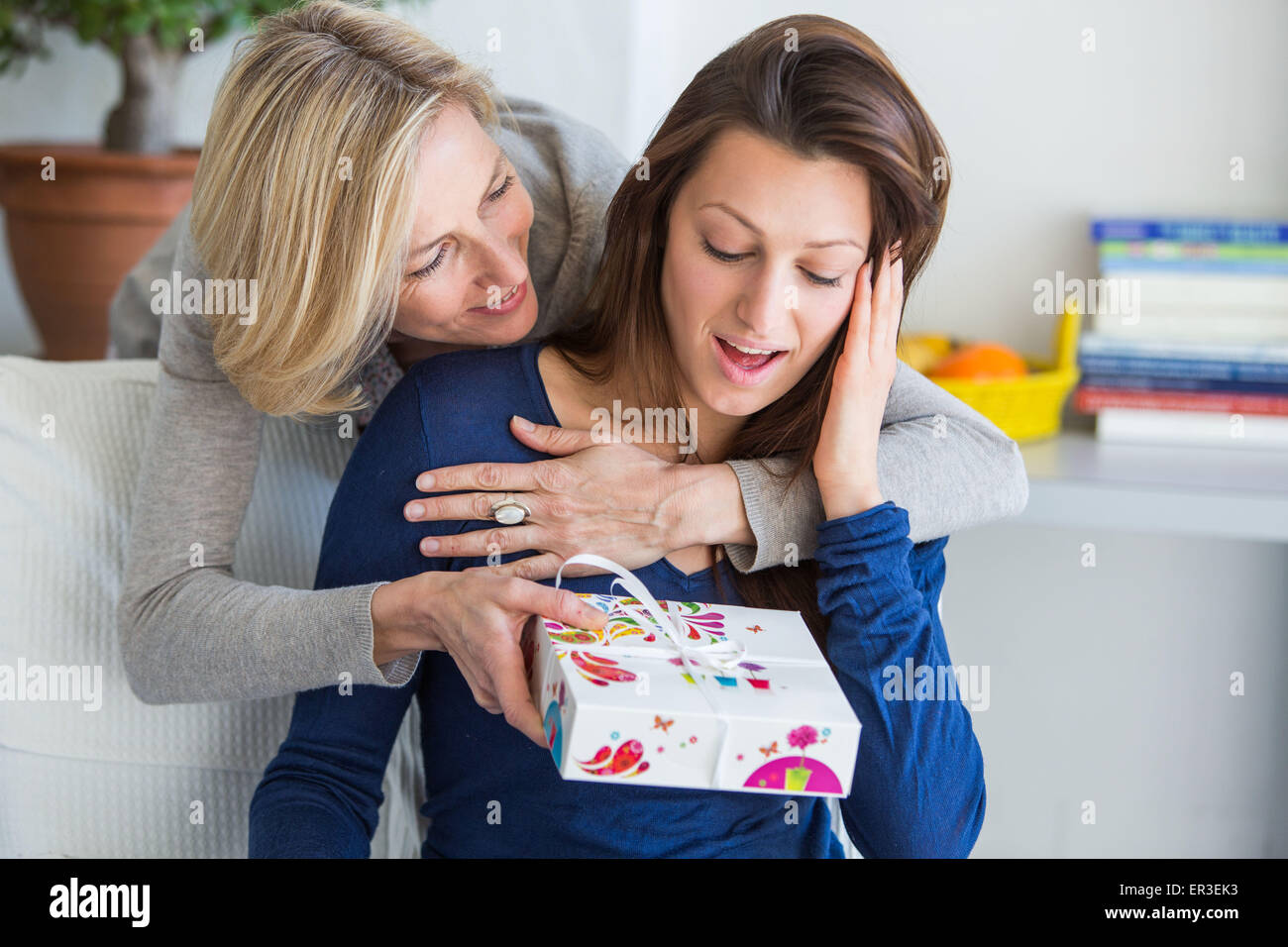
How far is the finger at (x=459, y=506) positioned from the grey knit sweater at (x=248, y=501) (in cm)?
9

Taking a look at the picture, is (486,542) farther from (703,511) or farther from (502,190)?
(502,190)

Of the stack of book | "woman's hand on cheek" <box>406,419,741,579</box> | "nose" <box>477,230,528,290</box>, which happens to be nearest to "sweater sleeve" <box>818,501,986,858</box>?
"woman's hand on cheek" <box>406,419,741,579</box>

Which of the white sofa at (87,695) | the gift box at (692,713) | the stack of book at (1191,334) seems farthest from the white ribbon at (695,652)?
the stack of book at (1191,334)

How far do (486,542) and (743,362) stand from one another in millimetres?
268

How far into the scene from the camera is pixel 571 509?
3.41 ft

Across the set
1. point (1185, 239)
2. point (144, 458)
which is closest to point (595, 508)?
point (144, 458)

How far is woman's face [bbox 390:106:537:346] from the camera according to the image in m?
1.01

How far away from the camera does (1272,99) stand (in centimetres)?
164

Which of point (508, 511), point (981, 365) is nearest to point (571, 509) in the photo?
point (508, 511)

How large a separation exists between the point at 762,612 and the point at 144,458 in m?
0.62

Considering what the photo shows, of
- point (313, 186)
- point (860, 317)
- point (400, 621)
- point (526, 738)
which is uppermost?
point (313, 186)

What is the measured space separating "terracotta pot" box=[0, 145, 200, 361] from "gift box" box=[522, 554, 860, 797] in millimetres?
1446

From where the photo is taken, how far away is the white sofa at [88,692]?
1.15 meters
